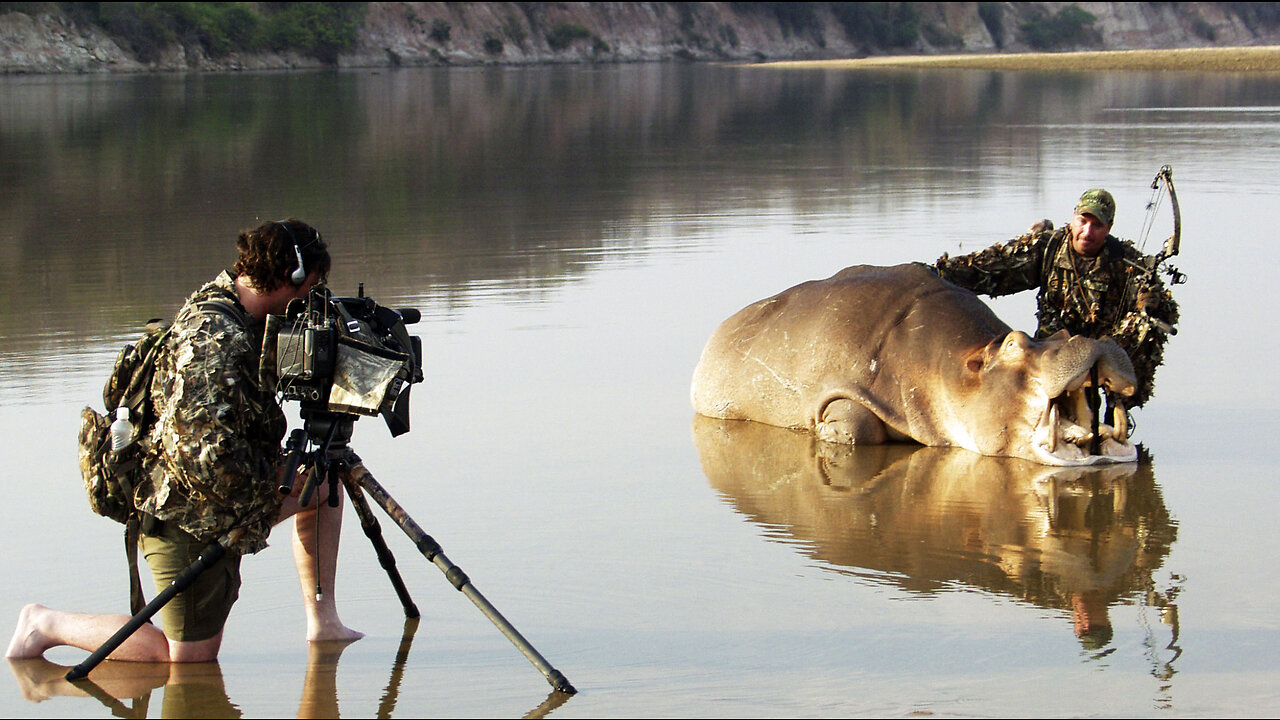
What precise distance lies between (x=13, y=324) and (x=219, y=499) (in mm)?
7179

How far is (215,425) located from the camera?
4938mm

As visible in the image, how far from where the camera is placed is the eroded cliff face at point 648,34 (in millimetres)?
62781

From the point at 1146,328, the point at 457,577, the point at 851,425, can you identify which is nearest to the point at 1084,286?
the point at 1146,328

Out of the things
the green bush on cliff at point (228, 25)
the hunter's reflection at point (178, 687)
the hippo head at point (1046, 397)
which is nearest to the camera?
the hunter's reflection at point (178, 687)

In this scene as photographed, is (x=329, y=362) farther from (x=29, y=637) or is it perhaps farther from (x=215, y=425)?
(x=29, y=637)

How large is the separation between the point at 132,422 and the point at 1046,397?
454 cm

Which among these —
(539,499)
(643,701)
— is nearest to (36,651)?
(643,701)

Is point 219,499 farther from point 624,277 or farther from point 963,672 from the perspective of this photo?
point 624,277

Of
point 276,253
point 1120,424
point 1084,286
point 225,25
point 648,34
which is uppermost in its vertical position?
point 648,34

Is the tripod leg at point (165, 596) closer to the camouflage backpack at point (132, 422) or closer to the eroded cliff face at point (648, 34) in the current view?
the camouflage backpack at point (132, 422)

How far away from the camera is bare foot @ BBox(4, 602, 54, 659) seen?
545 centimetres

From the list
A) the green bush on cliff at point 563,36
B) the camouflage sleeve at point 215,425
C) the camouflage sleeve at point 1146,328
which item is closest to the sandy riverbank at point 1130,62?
the green bush on cliff at point 563,36

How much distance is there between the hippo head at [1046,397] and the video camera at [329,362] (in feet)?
12.9

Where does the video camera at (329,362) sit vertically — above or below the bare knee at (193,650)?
above
